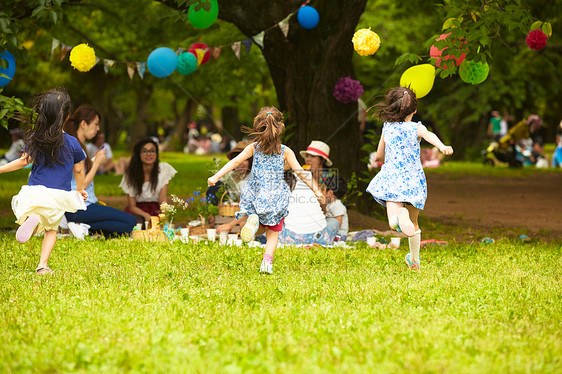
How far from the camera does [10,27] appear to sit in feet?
27.3

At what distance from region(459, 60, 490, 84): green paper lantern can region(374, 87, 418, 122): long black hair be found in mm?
1818

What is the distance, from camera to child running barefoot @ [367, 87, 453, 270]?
6.77 m

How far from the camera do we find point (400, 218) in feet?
21.5

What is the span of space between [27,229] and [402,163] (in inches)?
144

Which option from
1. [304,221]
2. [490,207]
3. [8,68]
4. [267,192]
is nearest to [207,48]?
[8,68]

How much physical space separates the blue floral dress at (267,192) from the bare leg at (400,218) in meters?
1.03

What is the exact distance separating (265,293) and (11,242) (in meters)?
4.14

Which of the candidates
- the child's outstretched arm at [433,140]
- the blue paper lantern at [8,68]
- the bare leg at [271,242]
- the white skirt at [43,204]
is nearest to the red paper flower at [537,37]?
the child's outstretched arm at [433,140]

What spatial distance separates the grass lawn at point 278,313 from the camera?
3.88m

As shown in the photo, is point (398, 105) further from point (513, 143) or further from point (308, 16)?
point (513, 143)

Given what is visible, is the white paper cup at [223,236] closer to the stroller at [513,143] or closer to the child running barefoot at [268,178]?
the child running barefoot at [268,178]

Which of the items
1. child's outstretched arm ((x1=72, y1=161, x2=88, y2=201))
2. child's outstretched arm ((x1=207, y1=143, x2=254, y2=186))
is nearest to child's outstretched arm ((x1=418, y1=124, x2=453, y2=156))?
child's outstretched arm ((x1=207, y1=143, x2=254, y2=186))

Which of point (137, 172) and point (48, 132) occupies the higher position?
point (48, 132)

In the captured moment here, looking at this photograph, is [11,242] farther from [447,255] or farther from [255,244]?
[447,255]
